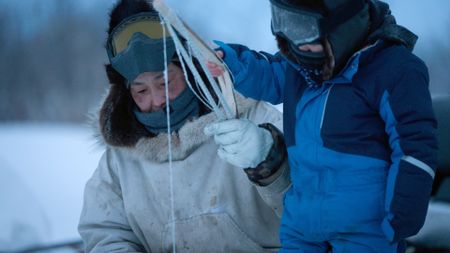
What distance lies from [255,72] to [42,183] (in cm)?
445

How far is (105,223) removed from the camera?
2223mm

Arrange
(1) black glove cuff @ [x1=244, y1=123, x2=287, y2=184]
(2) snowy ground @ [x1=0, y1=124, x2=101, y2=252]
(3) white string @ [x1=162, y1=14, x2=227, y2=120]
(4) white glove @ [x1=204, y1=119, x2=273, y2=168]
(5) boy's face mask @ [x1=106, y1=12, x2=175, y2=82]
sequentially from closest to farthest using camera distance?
1. (3) white string @ [x1=162, y1=14, x2=227, y2=120]
2. (4) white glove @ [x1=204, y1=119, x2=273, y2=168]
3. (1) black glove cuff @ [x1=244, y1=123, x2=287, y2=184]
4. (5) boy's face mask @ [x1=106, y1=12, x2=175, y2=82]
5. (2) snowy ground @ [x1=0, y1=124, x2=101, y2=252]

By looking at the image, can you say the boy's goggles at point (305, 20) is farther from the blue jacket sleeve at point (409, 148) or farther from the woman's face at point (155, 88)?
the woman's face at point (155, 88)

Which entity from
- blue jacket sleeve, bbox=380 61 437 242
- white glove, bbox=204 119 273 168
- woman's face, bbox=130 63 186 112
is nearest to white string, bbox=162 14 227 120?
white glove, bbox=204 119 273 168

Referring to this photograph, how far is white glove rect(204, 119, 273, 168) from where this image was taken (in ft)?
5.18

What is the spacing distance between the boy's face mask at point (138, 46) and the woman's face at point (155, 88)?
36 mm

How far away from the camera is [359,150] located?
1.44 m

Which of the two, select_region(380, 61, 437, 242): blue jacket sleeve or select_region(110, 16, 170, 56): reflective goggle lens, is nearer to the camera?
select_region(380, 61, 437, 242): blue jacket sleeve

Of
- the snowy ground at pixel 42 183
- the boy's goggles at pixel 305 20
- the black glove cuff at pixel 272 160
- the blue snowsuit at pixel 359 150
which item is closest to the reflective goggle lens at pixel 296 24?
the boy's goggles at pixel 305 20

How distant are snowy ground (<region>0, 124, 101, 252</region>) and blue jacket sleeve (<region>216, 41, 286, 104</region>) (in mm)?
886

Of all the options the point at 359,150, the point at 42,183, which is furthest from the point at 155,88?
the point at 42,183

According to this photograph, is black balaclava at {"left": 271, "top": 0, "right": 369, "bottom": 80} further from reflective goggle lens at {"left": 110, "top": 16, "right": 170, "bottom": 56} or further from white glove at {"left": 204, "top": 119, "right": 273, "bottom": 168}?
reflective goggle lens at {"left": 110, "top": 16, "right": 170, "bottom": 56}

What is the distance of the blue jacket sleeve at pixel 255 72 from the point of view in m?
1.66

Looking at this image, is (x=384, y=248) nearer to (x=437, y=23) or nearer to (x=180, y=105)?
(x=180, y=105)
